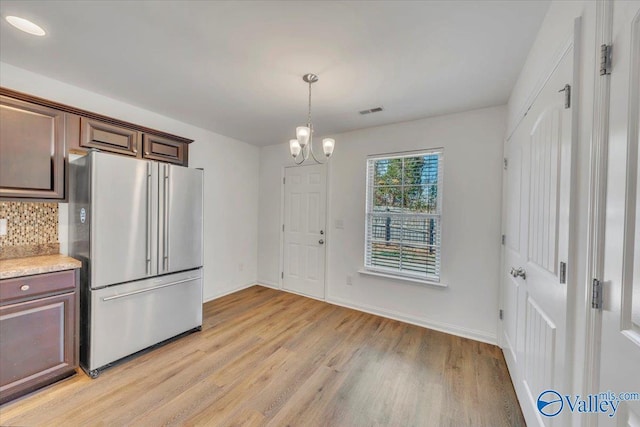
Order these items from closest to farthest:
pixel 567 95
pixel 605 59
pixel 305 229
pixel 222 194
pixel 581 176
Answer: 1. pixel 605 59
2. pixel 581 176
3. pixel 567 95
4. pixel 222 194
5. pixel 305 229

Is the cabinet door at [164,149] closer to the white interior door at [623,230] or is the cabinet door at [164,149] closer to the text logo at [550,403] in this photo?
the white interior door at [623,230]

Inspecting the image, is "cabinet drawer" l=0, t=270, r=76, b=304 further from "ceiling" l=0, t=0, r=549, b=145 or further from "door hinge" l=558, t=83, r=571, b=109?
"door hinge" l=558, t=83, r=571, b=109

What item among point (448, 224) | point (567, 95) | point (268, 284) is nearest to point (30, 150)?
point (268, 284)

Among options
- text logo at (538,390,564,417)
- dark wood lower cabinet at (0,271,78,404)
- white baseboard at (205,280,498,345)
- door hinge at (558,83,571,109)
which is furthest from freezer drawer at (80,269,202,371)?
door hinge at (558,83,571,109)

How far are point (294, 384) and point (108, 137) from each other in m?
2.68

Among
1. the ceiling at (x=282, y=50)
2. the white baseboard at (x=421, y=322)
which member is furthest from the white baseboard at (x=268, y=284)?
the ceiling at (x=282, y=50)

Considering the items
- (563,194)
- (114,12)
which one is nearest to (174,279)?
(114,12)

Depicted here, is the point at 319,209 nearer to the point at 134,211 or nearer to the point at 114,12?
the point at 134,211

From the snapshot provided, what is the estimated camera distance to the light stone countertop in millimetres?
1704

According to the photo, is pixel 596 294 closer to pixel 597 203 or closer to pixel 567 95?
pixel 597 203

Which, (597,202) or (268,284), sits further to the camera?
(268,284)

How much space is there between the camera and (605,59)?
89 cm

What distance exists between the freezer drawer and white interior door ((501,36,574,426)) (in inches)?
114

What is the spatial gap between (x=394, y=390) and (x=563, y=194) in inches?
68.1
